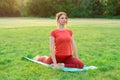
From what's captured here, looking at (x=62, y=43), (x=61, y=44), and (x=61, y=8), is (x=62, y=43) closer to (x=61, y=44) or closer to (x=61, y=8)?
(x=61, y=44)

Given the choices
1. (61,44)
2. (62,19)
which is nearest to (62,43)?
(61,44)

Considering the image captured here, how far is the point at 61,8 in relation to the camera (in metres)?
52.8

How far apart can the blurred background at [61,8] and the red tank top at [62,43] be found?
140 feet

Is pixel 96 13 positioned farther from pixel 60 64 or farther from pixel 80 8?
pixel 60 64

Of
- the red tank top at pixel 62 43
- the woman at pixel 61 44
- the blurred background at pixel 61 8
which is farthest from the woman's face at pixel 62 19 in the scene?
the blurred background at pixel 61 8

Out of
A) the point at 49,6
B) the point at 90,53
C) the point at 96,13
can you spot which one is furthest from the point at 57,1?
the point at 90,53

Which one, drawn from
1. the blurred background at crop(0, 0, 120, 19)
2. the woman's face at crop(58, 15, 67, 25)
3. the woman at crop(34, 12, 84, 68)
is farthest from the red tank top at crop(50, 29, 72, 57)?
the blurred background at crop(0, 0, 120, 19)

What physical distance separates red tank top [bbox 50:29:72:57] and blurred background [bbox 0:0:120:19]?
42.6 m

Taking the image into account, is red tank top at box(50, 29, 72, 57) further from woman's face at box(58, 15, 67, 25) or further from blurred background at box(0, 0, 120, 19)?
blurred background at box(0, 0, 120, 19)

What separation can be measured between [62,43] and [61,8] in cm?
4657

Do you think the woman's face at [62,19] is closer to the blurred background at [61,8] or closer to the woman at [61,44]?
the woman at [61,44]

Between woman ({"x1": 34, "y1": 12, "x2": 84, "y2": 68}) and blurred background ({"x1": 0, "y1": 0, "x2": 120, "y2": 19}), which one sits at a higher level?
woman ({"x1": 34, "y1": 12, "x2": 84, "y2": 68})

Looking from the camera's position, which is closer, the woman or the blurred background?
the woman

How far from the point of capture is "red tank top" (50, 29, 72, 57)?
21.2 feet
